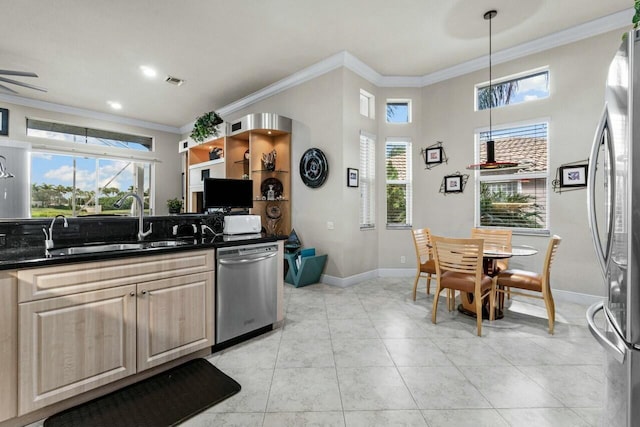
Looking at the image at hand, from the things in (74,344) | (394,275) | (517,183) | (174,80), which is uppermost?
(174,80)

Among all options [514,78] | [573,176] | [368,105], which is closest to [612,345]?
[573,176]

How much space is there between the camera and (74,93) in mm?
5738

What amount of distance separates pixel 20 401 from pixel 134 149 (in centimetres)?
737

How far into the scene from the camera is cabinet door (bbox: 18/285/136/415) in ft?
5.04

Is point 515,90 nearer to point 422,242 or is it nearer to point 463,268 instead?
point 422,242

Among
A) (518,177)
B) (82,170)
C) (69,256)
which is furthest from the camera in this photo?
(82,170)

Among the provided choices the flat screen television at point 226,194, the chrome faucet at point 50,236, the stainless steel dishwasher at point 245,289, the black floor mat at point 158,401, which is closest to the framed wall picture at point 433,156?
the flat screen television at point 226,194

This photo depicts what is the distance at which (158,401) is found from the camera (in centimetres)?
180

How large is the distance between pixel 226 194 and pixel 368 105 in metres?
3.12

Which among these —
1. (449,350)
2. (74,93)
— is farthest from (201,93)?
(449,350)

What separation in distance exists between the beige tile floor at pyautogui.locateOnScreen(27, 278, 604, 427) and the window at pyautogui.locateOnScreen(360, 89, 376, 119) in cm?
334

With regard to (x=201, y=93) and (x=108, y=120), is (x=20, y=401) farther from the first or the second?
(x=108, y=120)

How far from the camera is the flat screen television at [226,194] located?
3145 millimetres

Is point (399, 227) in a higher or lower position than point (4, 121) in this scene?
lower
